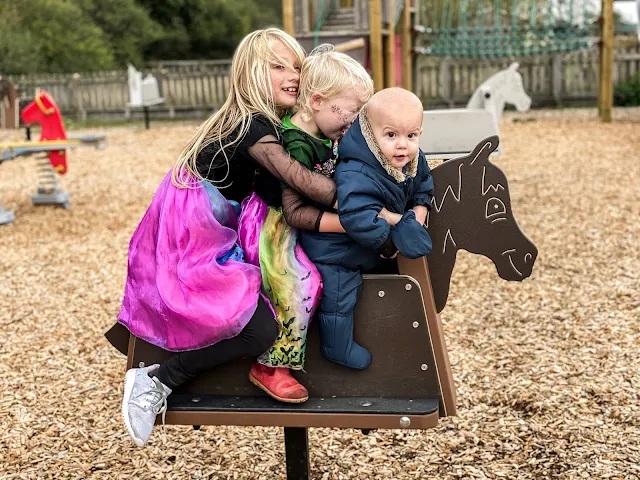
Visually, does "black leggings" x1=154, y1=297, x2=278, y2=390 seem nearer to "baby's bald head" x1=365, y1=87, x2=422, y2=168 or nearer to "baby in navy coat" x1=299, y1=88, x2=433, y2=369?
"baby in navy coat" x1=299, y1=88, x2=433, y2=369

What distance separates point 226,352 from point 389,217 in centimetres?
52

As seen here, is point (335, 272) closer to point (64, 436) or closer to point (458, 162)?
point (458, 162)

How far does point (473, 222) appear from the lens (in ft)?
6.81

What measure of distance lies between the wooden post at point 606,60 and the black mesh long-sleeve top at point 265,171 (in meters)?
11.2

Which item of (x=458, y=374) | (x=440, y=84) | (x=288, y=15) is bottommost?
(x=458, y=374)

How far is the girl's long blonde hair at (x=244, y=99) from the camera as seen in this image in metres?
1.94

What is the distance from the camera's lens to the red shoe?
195cm

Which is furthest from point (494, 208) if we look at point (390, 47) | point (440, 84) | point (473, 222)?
point (440, 84)

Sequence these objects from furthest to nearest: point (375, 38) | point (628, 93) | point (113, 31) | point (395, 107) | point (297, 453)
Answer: point (113, 31) → point (628, 93) → point (375, 38) → point (297, 453) → point (395, 107)

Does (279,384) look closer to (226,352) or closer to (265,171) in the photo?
(226,352)

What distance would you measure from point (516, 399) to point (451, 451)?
48 centimetres

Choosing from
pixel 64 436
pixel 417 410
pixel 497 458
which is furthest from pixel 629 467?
pixel 64 436

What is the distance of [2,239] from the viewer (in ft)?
21.2

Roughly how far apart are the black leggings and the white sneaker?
0.03 metres
